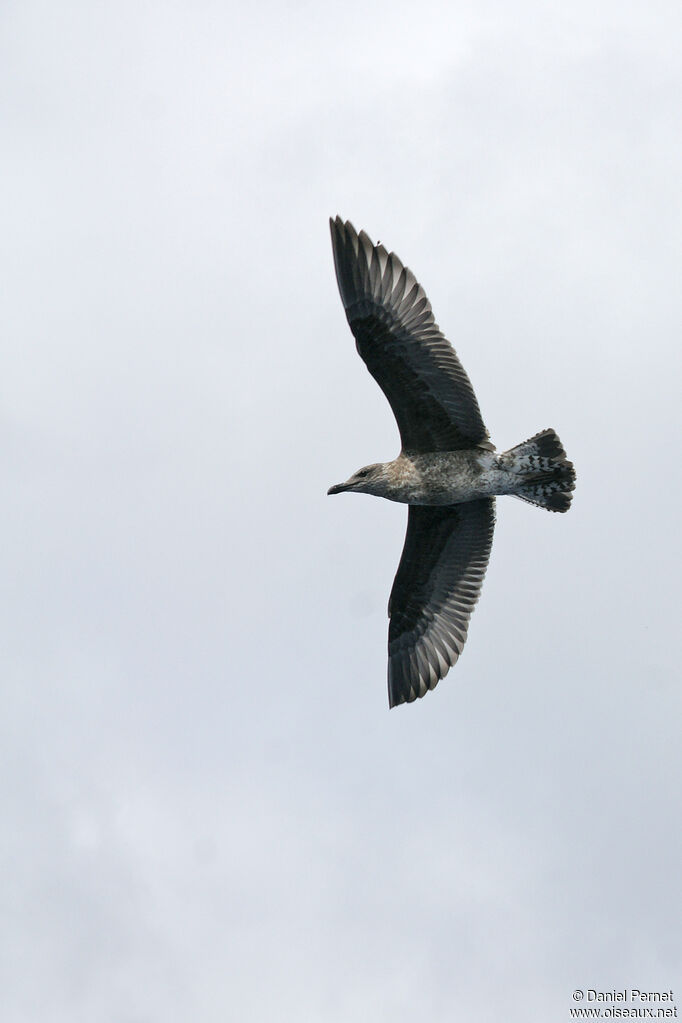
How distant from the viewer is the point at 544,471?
15.3 m

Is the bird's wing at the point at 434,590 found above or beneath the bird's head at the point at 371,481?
beneath

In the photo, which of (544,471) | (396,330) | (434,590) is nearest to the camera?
(396,330)

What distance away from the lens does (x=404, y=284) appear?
14852 millimetres

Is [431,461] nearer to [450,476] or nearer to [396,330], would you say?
[450,476]

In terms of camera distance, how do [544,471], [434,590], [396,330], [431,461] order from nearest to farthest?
1. [396,330]
2. [544,471]
3. [431,461]
4. [434,590]

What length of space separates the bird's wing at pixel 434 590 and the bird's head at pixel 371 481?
60cm

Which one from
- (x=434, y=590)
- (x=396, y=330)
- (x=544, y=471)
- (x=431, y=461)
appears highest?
(x=396, y=330)

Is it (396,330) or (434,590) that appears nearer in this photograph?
(396,330)

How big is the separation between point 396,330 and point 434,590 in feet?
10.4

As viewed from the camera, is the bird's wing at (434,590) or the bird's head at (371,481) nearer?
the bird's head at (371,481)

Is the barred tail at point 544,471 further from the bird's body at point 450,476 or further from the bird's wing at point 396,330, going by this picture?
the bird's wing at point 396,330

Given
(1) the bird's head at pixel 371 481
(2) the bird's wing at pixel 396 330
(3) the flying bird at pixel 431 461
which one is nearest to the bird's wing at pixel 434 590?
(3) the flying bird at pixel 431 461

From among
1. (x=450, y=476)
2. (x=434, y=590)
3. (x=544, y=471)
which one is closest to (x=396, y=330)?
(x=450, y=476)

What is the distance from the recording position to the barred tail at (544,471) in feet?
50.0
